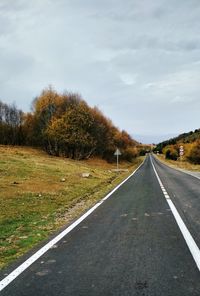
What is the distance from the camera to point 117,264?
5.80 metres

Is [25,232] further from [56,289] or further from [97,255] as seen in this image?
[56,289]

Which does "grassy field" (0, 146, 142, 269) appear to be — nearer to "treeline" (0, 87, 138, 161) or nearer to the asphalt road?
the asphalt road

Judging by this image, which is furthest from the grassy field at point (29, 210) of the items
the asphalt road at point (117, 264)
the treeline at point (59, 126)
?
the treeline at point (59, 126)

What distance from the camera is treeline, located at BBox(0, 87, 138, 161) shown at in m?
56.1

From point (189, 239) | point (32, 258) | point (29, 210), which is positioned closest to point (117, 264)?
point (32, 258)

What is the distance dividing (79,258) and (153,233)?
8.34ft

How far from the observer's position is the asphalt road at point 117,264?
4727 millimetres

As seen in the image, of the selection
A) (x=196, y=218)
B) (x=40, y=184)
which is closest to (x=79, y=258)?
(x=196, y=218)

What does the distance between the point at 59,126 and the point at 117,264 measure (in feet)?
164

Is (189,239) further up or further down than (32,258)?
further up

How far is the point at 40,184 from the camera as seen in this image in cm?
2072

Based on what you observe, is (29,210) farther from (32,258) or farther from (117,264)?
(117,264)

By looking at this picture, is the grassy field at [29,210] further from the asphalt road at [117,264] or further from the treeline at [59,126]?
the treeline at [59,126]

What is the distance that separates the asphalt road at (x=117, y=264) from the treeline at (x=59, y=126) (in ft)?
154
